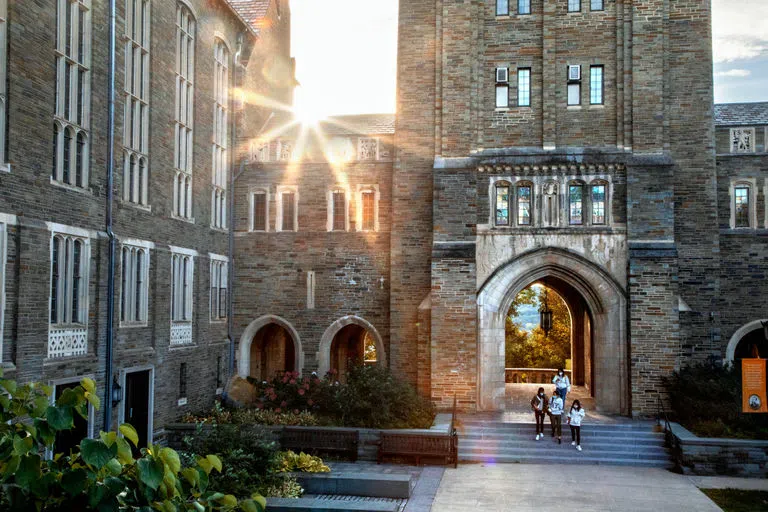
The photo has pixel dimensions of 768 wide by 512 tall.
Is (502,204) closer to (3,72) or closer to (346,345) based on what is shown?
(346,345)

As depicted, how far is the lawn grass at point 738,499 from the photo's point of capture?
1448 cm

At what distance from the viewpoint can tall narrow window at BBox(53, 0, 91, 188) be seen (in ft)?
51.4

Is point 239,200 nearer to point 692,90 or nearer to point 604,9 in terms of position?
point 604,9

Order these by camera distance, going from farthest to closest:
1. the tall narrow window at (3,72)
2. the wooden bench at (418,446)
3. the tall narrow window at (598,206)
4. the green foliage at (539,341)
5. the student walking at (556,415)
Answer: the green foliage at (539,341), the tall narrow window at (598,206), the student walking at (556,415), the wooden bench at (418,446), the tall narrow window at (3,72)

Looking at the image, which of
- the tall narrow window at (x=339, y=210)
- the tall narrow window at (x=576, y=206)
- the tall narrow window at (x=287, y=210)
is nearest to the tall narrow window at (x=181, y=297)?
the tall narrow window at (x=287, y=210)

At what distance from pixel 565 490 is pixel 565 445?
12.7ft

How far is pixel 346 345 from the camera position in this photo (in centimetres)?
3033

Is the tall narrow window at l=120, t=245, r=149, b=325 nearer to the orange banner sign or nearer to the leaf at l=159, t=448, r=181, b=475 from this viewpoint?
the orange banner sign

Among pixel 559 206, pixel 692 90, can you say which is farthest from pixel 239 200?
pixel 692 90

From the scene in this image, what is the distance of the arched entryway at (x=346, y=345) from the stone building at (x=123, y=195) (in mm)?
3123

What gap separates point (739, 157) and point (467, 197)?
8.73 m

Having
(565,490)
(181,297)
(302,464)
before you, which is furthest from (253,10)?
(565,490)

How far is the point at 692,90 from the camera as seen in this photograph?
23438mm

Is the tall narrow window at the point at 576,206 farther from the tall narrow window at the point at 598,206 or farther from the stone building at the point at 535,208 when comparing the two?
the tall narrow window at the point at 598,206
